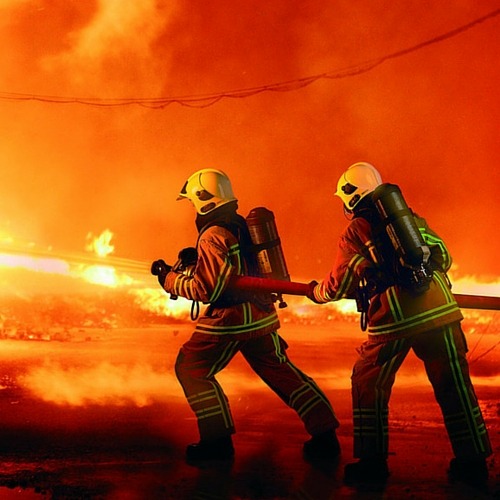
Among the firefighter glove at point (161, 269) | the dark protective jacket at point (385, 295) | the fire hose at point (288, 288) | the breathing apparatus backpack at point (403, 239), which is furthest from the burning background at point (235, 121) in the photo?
the breathing apparatus backpack at point (403, 239)

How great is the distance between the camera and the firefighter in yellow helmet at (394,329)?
5547 millimetres

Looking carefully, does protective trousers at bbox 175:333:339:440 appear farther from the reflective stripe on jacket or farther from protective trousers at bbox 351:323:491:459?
protective trousers at bbox 351:323:491:459

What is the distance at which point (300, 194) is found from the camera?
596 inches

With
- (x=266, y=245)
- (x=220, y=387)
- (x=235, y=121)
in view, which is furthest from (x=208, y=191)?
(x=235, y=121)

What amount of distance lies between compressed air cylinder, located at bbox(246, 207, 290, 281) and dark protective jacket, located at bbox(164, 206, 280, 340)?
0.09m

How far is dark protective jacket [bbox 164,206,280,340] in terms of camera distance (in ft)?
20.1

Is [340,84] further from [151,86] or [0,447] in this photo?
[0,447]

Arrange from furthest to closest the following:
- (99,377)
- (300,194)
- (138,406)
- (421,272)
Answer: (300,194) → (99,377) → (138,406) → (421,272)

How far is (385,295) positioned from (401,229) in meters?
0.46

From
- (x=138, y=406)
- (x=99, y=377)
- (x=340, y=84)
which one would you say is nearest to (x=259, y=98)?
(x=340, y=84)

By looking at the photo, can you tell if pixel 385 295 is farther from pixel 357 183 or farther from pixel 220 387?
pixel 220 387

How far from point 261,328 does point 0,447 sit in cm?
200

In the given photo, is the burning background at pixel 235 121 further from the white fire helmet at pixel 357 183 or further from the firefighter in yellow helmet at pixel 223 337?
the white fire helmet at pixel 357 183

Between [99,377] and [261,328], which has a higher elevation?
[99,377]
